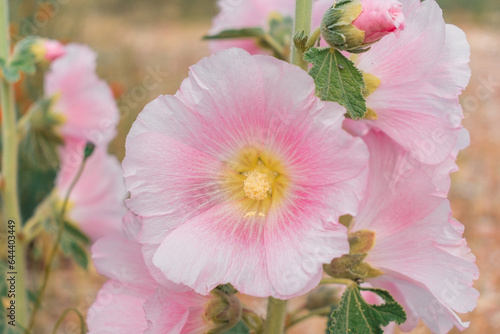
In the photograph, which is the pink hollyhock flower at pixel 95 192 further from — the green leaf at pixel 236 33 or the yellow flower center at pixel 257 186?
the yellow flower center at pixel 257 186

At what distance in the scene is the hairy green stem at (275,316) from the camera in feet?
2.64

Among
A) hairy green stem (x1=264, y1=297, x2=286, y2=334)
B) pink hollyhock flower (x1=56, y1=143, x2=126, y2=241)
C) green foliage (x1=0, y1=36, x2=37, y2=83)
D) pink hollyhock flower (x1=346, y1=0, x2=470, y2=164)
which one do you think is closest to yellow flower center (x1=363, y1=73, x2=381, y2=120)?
pink hollyhock flower (x1=346, y1=0, x2=470, y2=164)

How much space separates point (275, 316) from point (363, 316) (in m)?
0.14

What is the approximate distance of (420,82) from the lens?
0.73 metres

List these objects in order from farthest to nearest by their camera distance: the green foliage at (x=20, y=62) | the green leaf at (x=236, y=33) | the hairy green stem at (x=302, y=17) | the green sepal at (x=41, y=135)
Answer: the green sepal at (x=41, y=135) → the green foliage at (x=20, y=62) → the green leaf at (x=236, y=33) → the hairy green stem at (x=302, y=17)

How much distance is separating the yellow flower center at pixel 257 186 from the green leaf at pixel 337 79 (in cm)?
12

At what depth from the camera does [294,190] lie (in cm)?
69

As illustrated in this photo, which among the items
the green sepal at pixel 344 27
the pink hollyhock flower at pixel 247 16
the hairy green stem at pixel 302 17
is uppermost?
the green sepal at pixel 344 27

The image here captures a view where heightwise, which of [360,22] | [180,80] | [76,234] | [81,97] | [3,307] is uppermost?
[360,22]

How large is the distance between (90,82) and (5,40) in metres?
0.38

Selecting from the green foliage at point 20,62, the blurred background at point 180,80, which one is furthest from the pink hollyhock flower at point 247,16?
the blurred background at point 180,80

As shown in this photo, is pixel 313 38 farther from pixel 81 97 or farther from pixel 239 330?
pixel 81 97

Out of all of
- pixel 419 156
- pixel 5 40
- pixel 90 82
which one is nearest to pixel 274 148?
pixel 419 156

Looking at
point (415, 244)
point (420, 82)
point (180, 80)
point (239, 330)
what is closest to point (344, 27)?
point (420, 82)
